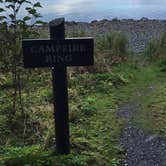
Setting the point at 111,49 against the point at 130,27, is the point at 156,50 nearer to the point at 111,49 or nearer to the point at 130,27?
A: the point at 111,49

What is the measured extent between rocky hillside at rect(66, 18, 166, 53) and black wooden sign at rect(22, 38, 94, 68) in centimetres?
1104

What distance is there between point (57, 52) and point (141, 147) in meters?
1.59

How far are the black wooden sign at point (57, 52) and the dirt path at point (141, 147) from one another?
3.89 feet

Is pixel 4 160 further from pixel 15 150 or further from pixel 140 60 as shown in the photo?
pixel 140 60

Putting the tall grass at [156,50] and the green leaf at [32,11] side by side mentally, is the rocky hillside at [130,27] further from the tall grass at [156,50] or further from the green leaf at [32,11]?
the green leaf at [32,11]

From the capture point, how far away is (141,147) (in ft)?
22.8

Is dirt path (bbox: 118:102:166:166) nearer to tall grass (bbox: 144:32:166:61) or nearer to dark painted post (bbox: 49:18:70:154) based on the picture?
dark painted post (bbox: 49:18:70:154)

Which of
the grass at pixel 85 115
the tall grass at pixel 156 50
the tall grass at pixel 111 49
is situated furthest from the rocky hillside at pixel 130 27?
the grass at pixel 85 115

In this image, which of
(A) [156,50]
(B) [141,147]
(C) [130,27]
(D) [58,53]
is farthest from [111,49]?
(C) [130,27]

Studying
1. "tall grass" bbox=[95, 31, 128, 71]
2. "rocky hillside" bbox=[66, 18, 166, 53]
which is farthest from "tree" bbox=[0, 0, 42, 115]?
"rocky hillside" bbox=[66, 18, 166, 53]

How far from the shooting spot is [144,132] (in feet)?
24.8

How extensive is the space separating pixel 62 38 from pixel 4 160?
1301 millimetres

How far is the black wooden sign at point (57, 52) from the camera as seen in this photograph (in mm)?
6082

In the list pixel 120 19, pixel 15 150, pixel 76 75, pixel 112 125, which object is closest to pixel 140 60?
pixel 76 75
